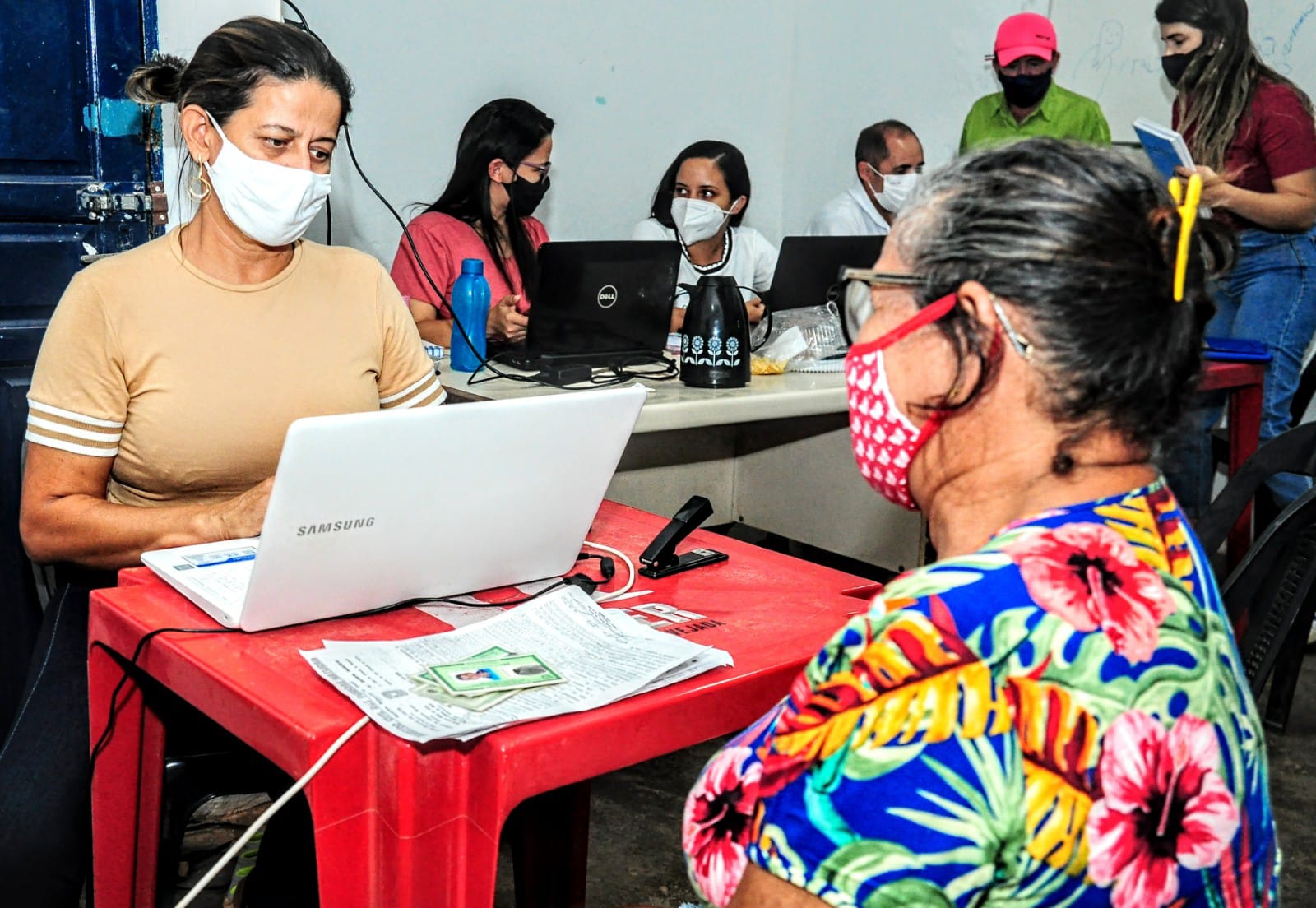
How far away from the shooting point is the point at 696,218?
364cm

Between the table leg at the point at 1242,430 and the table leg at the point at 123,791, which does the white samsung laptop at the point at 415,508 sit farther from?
the table leg at the point at 1242,430

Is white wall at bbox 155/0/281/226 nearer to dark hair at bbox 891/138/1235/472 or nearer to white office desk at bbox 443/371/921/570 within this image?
white office desk at bbox 443/371/921/570

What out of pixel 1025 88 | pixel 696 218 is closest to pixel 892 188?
pixel 1025 88

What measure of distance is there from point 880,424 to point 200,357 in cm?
102

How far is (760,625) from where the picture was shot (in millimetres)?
1301

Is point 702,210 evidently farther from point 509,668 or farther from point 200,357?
point 509,668

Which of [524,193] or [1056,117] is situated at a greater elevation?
[1056,117]

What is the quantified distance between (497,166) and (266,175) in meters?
1.87

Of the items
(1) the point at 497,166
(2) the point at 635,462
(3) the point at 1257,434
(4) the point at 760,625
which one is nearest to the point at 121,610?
(4) the point at 760,625

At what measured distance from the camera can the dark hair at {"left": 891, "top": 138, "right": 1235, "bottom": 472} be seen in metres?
0.80

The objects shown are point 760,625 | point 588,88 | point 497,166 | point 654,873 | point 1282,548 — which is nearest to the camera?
point 760,625

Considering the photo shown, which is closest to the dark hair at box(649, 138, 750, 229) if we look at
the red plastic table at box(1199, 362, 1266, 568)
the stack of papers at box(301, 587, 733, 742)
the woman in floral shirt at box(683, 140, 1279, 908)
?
the red plastic table at box(1199, 362, 1266, 568)

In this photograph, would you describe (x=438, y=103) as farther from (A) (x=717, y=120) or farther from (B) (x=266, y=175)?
(B) (x=266, y=175)

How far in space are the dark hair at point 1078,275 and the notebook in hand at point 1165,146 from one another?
7.05 ft
